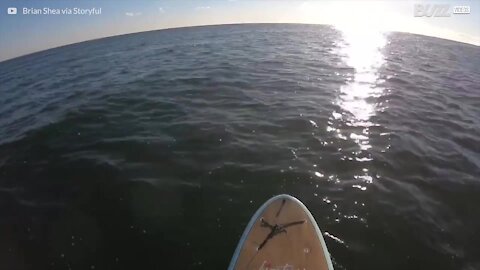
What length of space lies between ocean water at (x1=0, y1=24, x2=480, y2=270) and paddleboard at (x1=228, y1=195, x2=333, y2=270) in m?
0.49

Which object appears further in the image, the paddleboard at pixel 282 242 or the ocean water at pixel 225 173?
the ocean water at pixel 225 173

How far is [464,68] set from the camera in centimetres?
2708

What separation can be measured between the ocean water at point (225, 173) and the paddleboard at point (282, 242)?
49 cm

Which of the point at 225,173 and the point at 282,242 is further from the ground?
the point at 225,173

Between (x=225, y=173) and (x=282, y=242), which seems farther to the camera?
(x=225, y=173)

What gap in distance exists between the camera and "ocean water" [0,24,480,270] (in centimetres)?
670

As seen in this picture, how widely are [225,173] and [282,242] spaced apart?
300cm

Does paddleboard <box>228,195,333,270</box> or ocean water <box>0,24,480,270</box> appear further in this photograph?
ocean water <box>0,24,480,270</box>

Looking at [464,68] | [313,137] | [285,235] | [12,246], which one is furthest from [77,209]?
[464,68]

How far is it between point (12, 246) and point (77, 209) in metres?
1.41

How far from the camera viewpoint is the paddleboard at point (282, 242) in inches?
236

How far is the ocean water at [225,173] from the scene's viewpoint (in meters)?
6.70

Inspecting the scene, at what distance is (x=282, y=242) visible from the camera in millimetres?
6328

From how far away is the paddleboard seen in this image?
599cm
